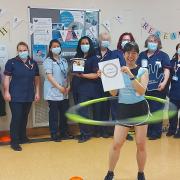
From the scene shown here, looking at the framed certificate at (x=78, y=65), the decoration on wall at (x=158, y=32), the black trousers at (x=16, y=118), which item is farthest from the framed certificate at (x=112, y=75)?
the decoration on wall at (x=158, y=32)

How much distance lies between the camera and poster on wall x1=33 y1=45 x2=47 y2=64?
5.05 metres

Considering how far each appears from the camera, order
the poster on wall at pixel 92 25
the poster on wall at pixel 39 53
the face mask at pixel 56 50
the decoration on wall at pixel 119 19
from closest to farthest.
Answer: the face mask at pixel 56 50 < the poster on wall at pixel 39 53 < the poster on wall at pixel 92 25 < the decoration on wall at pixel 119 19

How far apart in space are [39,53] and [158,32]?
2.00 metres

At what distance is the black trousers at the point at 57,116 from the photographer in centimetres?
493

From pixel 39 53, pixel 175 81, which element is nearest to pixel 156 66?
pixel 175 81

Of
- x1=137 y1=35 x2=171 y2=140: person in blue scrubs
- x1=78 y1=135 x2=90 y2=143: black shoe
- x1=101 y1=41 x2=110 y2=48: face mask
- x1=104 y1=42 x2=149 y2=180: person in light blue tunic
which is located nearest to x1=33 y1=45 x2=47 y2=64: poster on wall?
x1=101 y1=41 x2=110 y2=48: face mask

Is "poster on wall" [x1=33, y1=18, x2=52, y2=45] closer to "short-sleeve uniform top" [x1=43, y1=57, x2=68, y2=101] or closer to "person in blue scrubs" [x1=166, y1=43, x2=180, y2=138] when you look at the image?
"short-sleeve uniform top" [x1=43, y1=57, x2=68, y2=101]

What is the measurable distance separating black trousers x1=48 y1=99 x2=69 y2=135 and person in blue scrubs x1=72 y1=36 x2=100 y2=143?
247 mm

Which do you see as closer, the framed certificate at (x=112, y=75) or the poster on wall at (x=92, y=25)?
the framed certificate at (x=112, y=75)

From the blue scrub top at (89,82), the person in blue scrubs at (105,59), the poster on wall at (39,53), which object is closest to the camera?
the blue scrub top at (89,82)

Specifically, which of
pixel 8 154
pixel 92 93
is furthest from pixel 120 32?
pixel 8 154

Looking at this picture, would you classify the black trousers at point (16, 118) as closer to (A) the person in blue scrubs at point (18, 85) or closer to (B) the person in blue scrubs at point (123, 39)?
(A) the person in blue scrubs at point (18, 85)

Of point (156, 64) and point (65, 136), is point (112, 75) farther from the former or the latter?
point (65, 136)

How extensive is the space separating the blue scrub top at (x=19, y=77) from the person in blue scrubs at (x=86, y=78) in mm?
678
